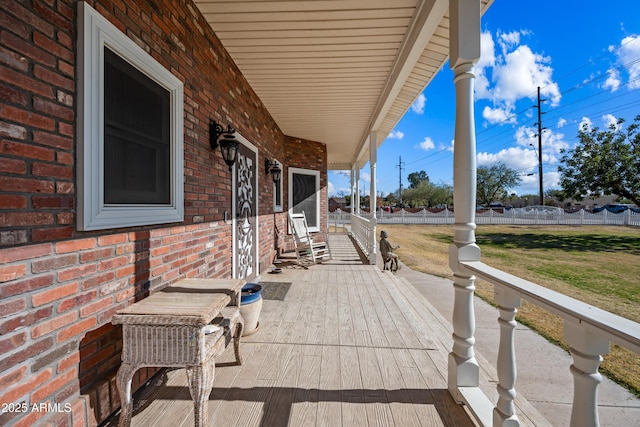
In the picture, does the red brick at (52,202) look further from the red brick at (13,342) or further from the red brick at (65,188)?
the red brick at (13,342)

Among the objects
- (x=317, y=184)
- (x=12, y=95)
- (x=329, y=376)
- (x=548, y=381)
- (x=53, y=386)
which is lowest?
(x=548, y=381)

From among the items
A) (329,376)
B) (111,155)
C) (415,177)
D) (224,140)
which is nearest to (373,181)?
(224,140)

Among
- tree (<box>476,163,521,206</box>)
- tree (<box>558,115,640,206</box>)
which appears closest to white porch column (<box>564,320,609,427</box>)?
tree (<box>558,115,640,206</box>)

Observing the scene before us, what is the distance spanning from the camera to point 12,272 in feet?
3.46

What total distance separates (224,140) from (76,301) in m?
1.90

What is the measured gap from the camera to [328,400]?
171cm

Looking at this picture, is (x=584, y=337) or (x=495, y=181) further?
(x=495, y=181)

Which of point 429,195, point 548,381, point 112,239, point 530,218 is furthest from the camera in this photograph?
point 429,195

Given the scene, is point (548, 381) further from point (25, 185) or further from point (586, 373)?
point (25, 185)

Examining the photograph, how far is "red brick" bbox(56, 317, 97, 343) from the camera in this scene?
125cm

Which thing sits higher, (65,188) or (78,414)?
(65,188)

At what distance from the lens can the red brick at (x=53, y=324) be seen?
114 centimetres

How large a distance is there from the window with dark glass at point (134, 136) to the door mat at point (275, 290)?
1.98 m

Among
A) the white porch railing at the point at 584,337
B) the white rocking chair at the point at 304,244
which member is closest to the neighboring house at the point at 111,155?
the white porch railing at the point at 584,337
